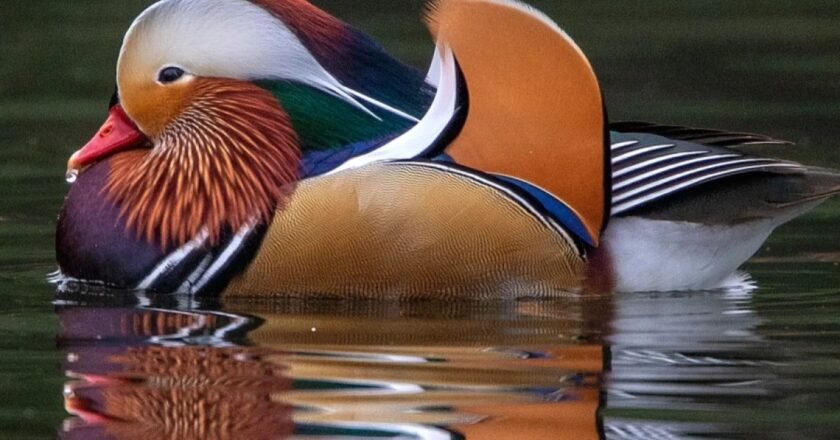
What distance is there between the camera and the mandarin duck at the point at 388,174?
5.74m

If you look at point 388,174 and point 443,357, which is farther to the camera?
point 388,174

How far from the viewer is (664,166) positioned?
5953 millimetres

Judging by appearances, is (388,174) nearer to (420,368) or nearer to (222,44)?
(222,44)

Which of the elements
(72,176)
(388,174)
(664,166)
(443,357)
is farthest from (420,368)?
(72,176)

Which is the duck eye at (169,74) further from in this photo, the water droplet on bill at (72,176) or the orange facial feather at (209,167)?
the water droplet on bill at (72,176)

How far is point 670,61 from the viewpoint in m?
10.1

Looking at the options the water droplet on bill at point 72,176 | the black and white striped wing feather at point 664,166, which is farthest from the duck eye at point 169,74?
the black and white striped wing feather at point 664,166

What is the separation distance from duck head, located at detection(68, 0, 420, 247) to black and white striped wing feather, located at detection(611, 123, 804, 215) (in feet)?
2.45

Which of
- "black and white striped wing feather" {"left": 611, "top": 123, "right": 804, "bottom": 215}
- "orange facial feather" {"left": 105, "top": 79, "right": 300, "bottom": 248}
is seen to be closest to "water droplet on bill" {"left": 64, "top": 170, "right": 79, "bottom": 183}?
"orange facial feather" {"left": 105, "top": 79, "right": 300, "bottom": 248}

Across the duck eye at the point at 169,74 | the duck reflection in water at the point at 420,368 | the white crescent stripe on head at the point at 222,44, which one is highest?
the white crescent stripe on head at the point at 222,44

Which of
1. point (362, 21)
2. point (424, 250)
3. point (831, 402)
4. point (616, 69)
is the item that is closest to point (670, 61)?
point (616, 69)

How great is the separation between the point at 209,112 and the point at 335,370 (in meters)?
1.43

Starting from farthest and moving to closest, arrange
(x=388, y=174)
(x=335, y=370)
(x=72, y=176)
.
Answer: (x=72, y=176) → (x=388, y=174) → (x=335, y=370)

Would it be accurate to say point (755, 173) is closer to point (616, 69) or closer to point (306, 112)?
point (306, 112)
